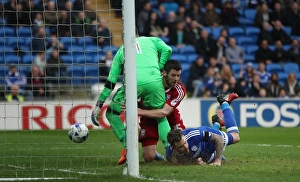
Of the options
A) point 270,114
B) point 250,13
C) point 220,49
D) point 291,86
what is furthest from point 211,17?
point 270,114

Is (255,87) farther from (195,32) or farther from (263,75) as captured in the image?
(195,32)

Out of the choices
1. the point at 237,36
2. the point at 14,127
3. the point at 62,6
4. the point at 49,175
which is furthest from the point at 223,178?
the point at 237,36

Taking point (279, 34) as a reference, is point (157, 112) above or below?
below

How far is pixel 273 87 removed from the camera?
20812 millimetres

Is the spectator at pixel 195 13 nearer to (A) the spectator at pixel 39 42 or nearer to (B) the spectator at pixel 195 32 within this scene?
(B) the spectator at pixel 195 32

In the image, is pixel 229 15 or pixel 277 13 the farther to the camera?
pixel 277 13

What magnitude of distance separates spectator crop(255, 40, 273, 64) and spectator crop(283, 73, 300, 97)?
200cm

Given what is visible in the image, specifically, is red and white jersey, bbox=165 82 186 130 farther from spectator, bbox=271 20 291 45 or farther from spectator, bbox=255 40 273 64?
spectator, bbox=271 20 291 45

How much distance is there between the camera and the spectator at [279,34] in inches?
935

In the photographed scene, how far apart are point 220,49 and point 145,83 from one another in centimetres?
1282

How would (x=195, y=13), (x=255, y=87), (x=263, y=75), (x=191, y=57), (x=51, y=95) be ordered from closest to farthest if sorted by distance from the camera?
1. (x=51, y=95)
2. (x=255, y=87)
3. (x=263, y=75)
4. (x=191, y=57)
5. (x=195, y=13)

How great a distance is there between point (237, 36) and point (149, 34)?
356cm

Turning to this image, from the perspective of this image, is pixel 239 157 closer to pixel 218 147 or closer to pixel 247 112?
pixel 218 147

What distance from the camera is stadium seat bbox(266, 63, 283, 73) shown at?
22812 millimetres
